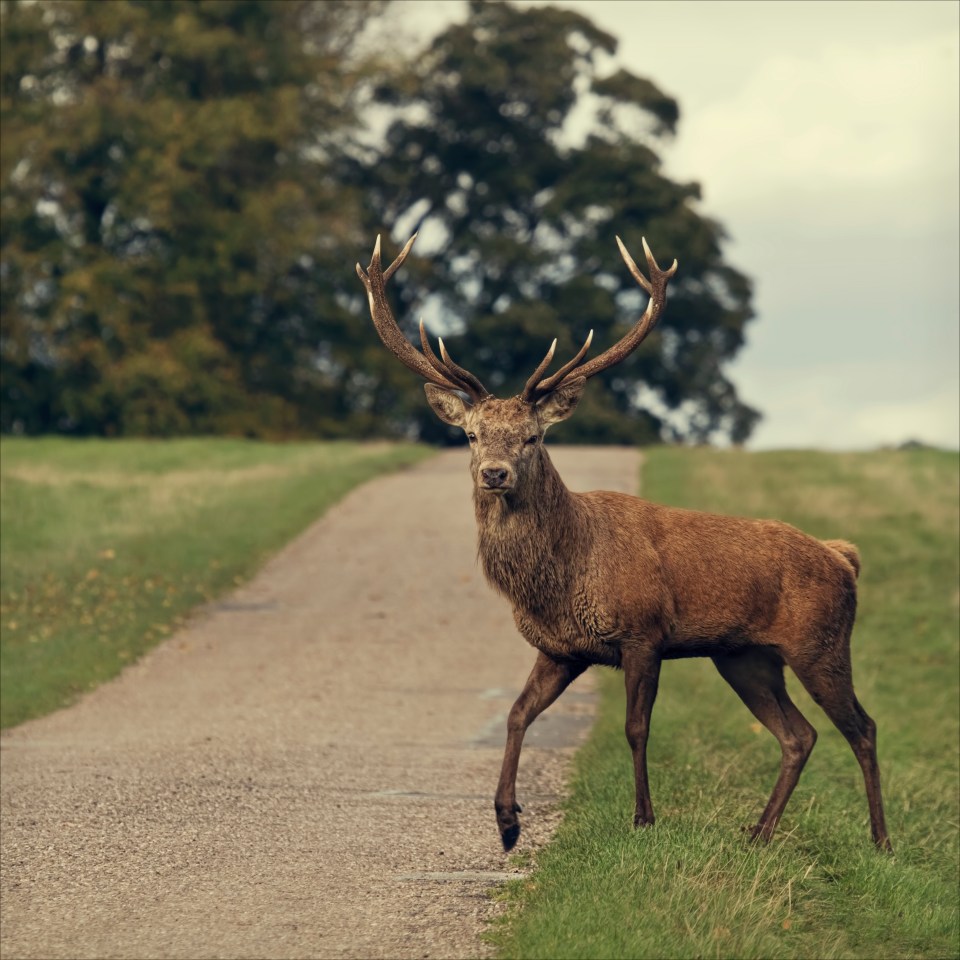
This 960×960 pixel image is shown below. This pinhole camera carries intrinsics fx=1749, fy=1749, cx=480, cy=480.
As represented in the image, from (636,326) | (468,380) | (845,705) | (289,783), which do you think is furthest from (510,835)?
(636,326)

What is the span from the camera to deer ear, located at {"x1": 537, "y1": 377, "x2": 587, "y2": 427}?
9164 millimetres

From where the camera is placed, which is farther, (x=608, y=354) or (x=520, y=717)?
(x=608, y=354)

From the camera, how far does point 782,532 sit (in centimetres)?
973

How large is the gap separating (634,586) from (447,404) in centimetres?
138

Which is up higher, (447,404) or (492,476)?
(447,404)

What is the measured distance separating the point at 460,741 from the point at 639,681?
440cm

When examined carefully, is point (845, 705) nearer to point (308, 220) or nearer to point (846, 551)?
point (846, 551)

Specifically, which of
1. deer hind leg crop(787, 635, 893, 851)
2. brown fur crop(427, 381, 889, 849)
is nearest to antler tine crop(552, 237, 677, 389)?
brown fur crop(427, 381, 889, 849)

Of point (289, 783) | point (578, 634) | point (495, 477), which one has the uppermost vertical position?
point (495, 477)

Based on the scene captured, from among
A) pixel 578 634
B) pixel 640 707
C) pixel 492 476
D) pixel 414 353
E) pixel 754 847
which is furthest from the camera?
pixel 414 353

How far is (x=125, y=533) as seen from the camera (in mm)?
23703

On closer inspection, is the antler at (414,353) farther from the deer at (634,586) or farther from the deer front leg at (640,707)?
the deer front leg at (640,707)

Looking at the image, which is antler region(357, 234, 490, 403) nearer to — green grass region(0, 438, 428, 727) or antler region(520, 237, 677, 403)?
antler region(520, 237, 677, 403)

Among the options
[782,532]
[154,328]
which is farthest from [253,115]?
[782,532]
